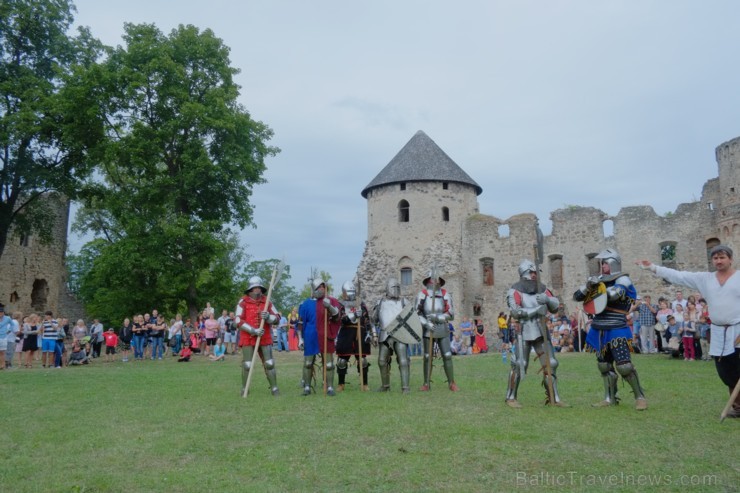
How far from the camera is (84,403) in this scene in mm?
9125

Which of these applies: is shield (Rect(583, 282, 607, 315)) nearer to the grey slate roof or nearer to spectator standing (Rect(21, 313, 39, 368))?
spectator standing (Rect(21, 313, 39, 368))

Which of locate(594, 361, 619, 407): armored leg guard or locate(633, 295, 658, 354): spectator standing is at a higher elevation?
locate(633, 295, 658, 354): spectator standing

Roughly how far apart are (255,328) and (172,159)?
16738mm

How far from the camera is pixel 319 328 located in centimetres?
1052

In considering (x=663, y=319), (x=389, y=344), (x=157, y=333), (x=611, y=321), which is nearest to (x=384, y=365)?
(x=389, y=344)

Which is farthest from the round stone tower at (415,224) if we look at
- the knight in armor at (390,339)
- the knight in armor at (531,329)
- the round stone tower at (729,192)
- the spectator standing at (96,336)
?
the knight in armor at (531,329)

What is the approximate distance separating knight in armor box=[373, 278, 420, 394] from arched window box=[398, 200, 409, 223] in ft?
84.3

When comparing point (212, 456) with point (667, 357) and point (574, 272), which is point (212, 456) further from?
point (574, 272)

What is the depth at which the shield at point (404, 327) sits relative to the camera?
10.5 meters

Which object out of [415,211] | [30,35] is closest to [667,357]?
[415,211]

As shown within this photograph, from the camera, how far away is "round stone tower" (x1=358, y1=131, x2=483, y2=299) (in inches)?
1400

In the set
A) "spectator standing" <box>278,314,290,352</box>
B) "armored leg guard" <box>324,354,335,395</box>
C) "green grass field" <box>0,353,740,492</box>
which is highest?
"spectator standing" <box>278,314,290,352</box>

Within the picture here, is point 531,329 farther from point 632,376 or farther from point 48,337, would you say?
point 48,337

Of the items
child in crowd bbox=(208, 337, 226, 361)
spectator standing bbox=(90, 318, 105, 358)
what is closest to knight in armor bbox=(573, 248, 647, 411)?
child in crowd bbox=(208, 337, 226, 361)
